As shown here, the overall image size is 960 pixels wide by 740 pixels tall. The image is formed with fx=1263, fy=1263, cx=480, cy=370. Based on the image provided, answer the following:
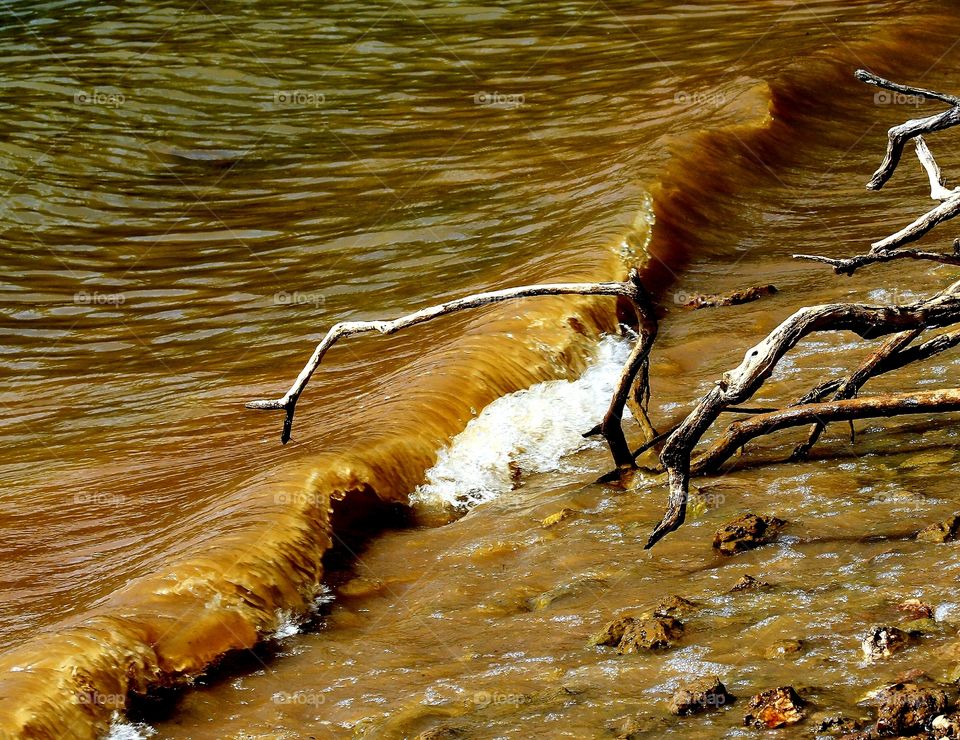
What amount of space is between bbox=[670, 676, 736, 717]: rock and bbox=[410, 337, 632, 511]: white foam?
73.5 inches

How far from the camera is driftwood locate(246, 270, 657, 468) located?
3631 mm

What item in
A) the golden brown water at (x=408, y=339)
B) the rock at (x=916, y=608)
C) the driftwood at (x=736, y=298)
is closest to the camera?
the rock at (x=916, y=608)

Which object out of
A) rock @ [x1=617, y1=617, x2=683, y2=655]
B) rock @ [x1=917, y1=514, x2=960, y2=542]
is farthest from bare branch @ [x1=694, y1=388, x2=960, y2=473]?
rock @ [x1=617, y1=617, x2=683, y2=655]

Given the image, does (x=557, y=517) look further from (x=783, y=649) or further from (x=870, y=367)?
(x=783, y=649)

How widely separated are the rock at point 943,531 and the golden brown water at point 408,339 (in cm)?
4

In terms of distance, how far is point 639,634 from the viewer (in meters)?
3.23

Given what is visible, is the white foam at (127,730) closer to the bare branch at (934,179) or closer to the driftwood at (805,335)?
the driftwood at (805,335)

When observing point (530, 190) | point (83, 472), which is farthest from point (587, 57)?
point (83, 472)

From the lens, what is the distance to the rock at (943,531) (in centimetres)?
332

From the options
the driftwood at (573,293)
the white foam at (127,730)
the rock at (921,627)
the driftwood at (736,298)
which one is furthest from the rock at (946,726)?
the driftwood at (736,298)

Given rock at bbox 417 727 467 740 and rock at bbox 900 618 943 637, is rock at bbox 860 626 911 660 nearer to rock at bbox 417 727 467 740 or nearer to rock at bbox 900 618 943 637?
rock at bbox 900 618 943 637

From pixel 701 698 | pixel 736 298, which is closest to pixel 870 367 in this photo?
pixel 701 698

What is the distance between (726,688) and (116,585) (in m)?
2.11

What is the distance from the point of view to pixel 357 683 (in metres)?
3.49
